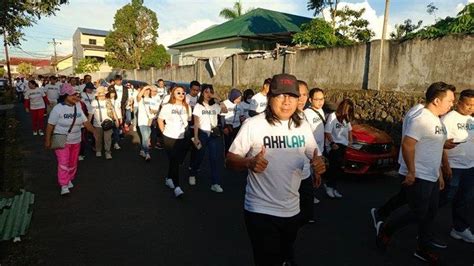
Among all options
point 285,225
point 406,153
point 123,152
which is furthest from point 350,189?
point 123,152

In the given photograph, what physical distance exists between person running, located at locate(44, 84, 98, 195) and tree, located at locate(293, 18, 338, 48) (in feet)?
40.7

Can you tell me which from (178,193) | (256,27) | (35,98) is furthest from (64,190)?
(256,27)

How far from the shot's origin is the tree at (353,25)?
1817 centimetres

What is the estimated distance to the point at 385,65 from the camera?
1117cm

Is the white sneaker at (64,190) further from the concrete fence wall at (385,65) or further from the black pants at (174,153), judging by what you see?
the concrete fence wall at (385,65)

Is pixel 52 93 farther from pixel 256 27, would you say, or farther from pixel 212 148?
pixel 256 27

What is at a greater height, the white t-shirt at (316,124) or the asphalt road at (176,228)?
the white t-shirt at (316,124)

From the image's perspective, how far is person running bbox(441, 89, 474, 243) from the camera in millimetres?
4367

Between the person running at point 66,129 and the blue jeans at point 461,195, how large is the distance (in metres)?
5.65

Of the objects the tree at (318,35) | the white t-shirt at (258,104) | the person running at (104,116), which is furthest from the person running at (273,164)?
the tree at (318,35)

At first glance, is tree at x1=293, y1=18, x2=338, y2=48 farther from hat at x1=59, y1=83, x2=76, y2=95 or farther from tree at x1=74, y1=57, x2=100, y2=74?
tree at x1=74, y1=57, x2=100, y2=74

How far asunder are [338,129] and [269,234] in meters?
3.64

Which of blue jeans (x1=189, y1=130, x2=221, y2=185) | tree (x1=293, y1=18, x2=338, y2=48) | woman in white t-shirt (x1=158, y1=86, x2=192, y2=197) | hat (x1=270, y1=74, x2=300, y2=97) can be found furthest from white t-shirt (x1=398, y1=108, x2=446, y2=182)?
tree (x1=293, y1=18, x2=338, y2=48)

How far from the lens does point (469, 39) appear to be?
9008 mm
